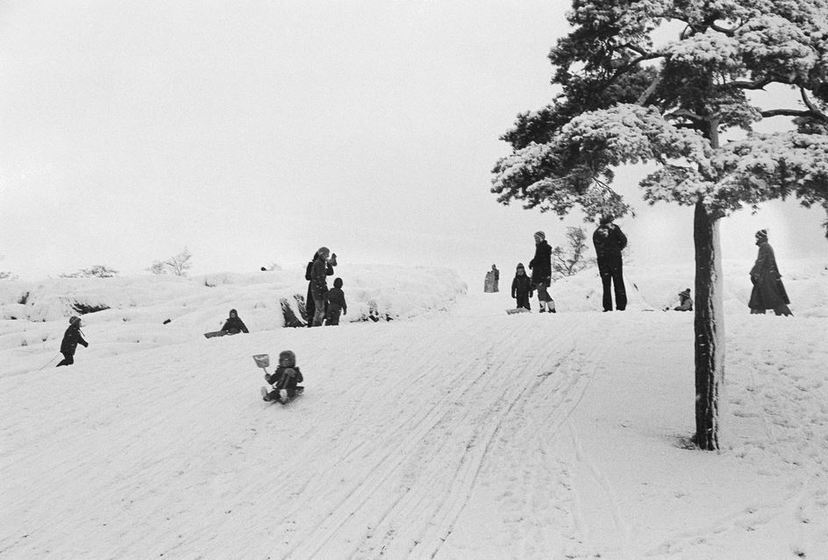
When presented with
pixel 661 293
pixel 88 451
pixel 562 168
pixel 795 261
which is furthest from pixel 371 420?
pixel 795 261

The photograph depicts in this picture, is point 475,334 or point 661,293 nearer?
point 475,334

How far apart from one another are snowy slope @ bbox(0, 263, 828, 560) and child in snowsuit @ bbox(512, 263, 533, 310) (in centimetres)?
478

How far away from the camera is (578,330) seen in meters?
13.8

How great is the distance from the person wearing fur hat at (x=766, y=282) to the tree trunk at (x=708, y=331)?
8074 millimetres

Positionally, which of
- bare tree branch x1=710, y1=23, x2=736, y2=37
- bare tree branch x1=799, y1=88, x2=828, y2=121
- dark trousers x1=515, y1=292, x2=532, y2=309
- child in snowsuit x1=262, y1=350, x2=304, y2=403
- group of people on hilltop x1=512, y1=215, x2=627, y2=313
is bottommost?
child in snowsuit x1=262, y1=350, x2=304, y2=403

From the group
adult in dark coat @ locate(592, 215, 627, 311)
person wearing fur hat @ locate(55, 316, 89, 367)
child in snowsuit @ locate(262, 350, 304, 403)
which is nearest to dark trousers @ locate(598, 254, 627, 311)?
adult in dark coat @ locate(592, 215, 627, 311)

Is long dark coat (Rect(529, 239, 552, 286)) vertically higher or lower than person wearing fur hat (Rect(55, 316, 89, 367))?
higher

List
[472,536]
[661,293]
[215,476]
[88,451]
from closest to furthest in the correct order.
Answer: [472,536]
[215,476]
[88,451]
[661,293]

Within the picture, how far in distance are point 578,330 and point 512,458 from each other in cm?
685

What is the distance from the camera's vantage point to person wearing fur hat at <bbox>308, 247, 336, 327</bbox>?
53.5 feet

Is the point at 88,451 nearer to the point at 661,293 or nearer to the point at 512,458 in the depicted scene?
the point at 512,458

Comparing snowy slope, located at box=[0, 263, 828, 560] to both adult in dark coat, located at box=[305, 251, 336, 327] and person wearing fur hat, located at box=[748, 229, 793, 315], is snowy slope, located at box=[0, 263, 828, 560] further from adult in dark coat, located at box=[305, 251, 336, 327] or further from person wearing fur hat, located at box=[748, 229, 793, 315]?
adult in dark coat, located at box=[305, 251, 336, 327]

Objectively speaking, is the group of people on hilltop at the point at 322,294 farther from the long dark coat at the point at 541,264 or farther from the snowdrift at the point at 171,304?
the snowdrift at the point at 171,304

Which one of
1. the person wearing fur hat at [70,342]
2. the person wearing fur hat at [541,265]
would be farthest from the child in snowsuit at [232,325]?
the person wearing fur hat at [541,265]
